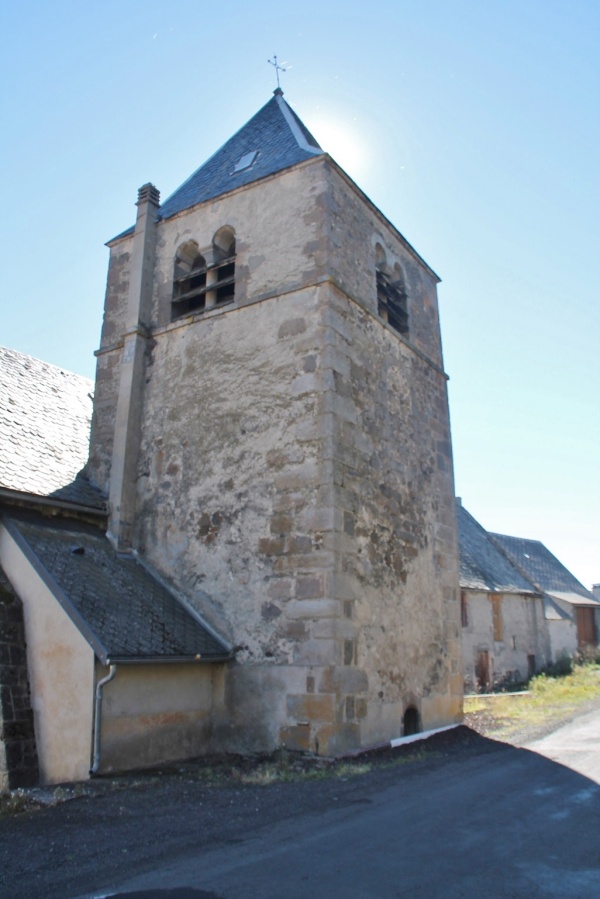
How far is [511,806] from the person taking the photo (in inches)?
224

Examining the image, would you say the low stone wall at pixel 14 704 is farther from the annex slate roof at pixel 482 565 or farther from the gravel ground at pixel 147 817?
the annex slate roof at pixel 482 565

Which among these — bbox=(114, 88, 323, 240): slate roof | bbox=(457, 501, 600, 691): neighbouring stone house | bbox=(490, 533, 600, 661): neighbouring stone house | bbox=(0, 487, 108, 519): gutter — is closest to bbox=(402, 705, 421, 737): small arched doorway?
bbox=(0, 487, 108, 519): gutter

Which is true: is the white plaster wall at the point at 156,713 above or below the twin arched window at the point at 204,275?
below

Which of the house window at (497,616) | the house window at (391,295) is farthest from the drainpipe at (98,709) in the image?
the house window at (497,616)

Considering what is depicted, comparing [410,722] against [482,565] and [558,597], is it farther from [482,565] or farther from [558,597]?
[558,597]

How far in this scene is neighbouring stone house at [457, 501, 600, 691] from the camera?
20359 millimetres

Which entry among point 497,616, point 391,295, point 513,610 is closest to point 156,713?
point 391,295

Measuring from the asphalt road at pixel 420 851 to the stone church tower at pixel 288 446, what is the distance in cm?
215

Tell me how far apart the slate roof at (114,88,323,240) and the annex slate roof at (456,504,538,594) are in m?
13.2

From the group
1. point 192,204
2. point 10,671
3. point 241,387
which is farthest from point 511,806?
point 192,204

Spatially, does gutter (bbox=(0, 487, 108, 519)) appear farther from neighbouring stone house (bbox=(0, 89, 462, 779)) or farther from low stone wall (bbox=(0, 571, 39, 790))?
low stone wall (bbox=(0, 571, 39, 790))

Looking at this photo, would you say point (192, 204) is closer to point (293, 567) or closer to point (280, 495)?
point (280, 495)

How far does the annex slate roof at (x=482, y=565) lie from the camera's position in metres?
21.5

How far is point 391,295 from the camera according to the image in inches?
460
